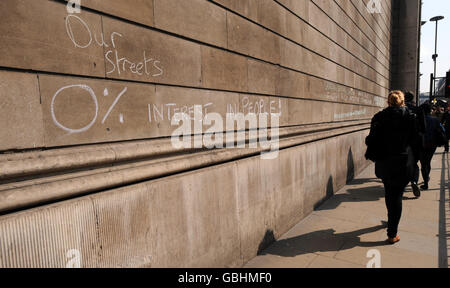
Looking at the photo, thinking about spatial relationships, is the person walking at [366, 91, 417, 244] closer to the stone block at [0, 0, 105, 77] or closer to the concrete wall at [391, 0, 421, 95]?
the stone block at [0, 0, 105, 77]

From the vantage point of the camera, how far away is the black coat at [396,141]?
13.0 ft

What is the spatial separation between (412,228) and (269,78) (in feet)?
10.9

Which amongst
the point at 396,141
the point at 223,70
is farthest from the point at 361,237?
the point at 223,70

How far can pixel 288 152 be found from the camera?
15.8ft

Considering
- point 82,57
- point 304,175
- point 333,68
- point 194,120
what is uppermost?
point 333,68

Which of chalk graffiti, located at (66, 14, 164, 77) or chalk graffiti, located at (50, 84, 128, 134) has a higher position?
chalk graffiti, located at (66, 14, 164, 77)

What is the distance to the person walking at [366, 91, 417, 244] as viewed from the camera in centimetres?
397

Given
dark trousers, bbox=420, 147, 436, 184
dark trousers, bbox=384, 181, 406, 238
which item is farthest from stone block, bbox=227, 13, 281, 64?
dark trousers, bbox=420, 147, 436, 184

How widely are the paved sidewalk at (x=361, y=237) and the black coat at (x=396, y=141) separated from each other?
0.95m

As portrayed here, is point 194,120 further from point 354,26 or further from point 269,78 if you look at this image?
point 354,26

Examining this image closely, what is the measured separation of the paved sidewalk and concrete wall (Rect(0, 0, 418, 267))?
346 millimetres

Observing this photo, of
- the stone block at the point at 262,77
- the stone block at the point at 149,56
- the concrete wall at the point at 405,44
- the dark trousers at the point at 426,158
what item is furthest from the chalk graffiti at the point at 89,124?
the concrete wall at the point at 405,44
